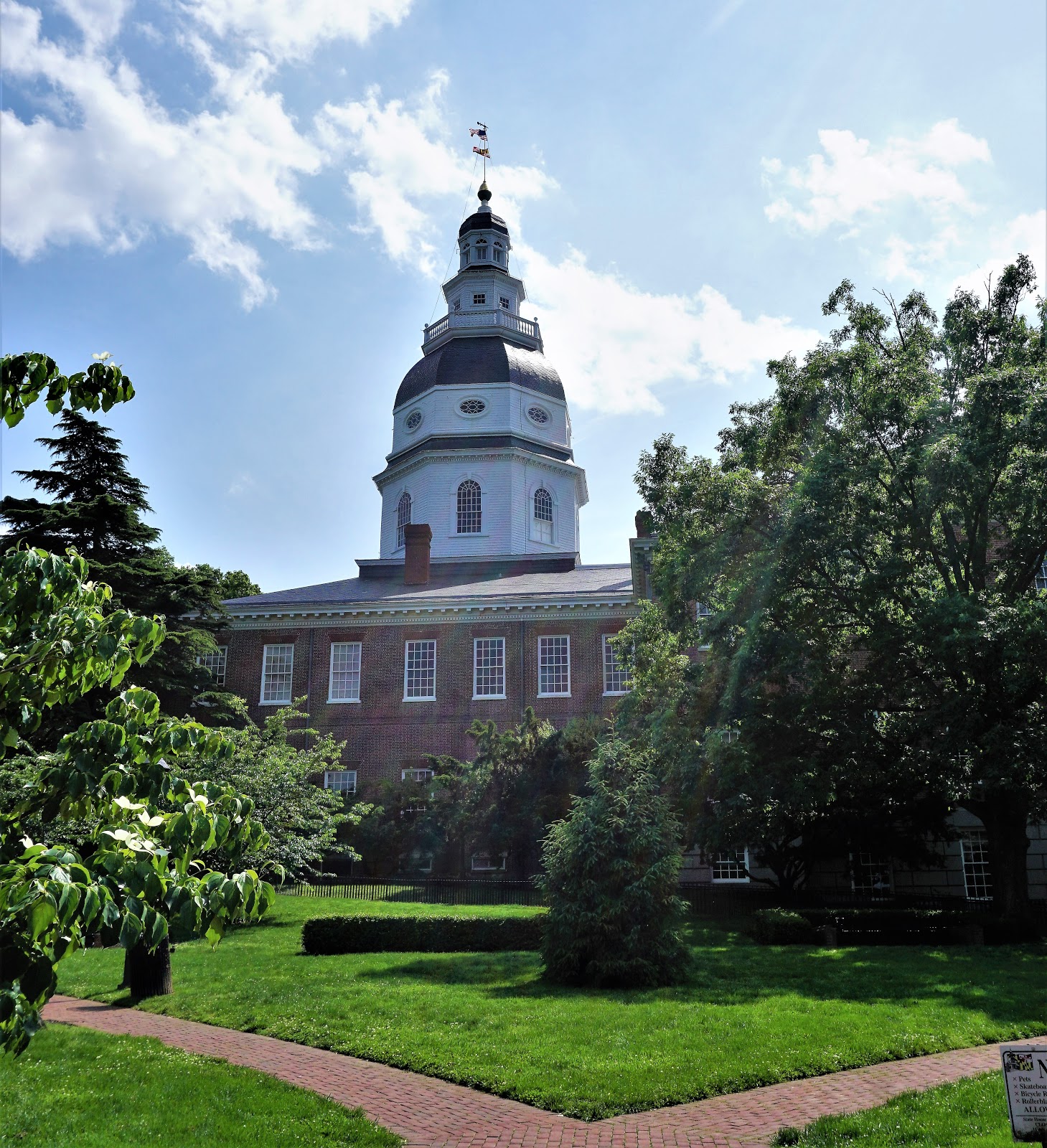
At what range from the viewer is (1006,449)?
67.7 feet

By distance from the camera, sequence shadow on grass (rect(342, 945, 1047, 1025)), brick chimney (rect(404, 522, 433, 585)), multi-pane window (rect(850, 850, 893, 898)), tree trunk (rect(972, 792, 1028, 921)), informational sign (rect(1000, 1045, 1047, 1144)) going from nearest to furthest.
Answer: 1. informational sign (rect(1000, 1045, 1047, 1144))
2. shadow on grass (rect(342, 945, 1047, 1025))
3. tree trunk (rect(972, 792, 1028, 921))
4. multi-pane window (rect(850, 850, 893, 898))
5. brick chimney (rect(404, 522, 433, 585))

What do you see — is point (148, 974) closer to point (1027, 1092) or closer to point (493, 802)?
point (1027, 1092)

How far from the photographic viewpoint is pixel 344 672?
3762 cm

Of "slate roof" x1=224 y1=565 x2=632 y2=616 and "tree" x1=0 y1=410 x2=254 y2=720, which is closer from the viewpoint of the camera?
"tree" x1=0 y1=410 x2=254 y2=720

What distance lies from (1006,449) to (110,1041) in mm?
18760

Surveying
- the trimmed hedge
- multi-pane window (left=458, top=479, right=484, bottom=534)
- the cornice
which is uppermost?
multi-pane window (left=458, top=479, right=484, bottom=534)

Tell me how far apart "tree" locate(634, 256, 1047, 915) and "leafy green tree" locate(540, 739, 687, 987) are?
5.06 m

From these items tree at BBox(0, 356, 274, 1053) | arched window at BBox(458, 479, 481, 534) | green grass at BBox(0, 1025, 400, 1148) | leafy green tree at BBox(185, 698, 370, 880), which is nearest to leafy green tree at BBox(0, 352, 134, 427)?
tree at BBox(0, 356, 274, 1053)

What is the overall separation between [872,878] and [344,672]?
19.2 m

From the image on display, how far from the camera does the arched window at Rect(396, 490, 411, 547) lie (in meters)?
48.1

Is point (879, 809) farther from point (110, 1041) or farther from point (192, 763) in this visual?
point (110, 1041)

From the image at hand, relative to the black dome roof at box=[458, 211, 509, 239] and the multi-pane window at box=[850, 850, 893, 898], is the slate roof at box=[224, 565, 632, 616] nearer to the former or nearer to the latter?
the multi-pane window at box=[850, 850, 893, 898]

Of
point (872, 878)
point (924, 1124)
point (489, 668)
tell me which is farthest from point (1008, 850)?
point (489, 668)

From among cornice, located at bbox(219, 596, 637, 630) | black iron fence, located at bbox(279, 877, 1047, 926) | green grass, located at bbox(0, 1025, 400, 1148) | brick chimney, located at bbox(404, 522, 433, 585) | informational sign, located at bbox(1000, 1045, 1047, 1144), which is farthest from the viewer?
brick chimney, located at bbox(404, 522, 433, 585)
